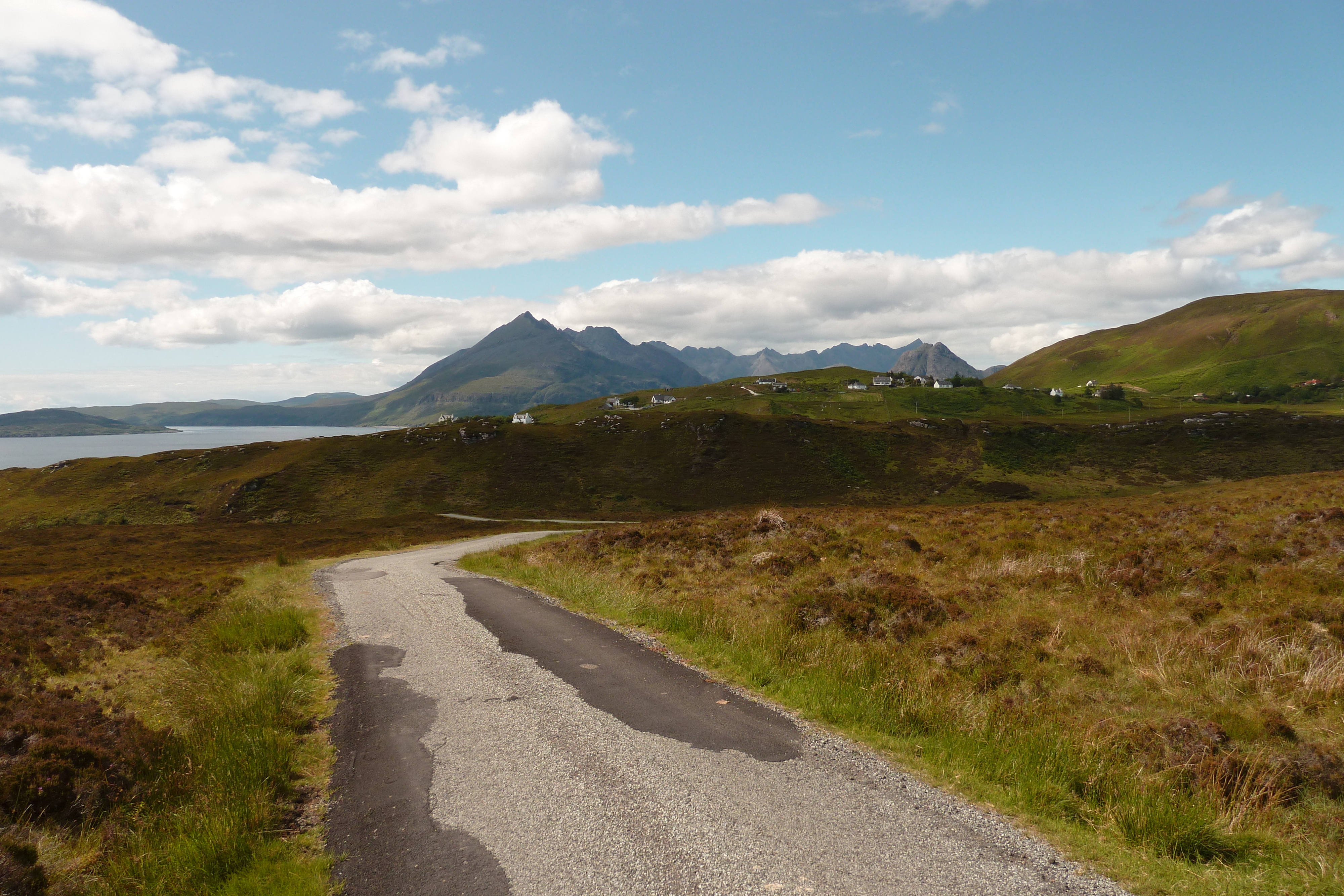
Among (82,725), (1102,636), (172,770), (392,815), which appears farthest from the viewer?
(1102,636)

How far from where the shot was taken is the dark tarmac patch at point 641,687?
9.27 metres

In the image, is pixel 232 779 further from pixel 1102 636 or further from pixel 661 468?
pixel 661 468

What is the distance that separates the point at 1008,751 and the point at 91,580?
42.9 metres

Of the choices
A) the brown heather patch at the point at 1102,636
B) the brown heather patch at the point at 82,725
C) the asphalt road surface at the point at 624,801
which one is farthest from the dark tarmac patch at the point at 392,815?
the brown heather patch at the point at 1102,636

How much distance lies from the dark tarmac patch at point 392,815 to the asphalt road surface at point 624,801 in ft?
0.09

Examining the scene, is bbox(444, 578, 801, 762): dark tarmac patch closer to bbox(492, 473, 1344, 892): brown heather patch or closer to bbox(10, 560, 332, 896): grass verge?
bbox(492, 473, 1344, 892): brown heather patch

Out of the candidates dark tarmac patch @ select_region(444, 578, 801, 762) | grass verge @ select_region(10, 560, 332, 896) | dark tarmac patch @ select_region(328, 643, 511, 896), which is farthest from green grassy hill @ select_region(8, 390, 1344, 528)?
dark tarmac patch @ select_region(328, 643, 511, 896)

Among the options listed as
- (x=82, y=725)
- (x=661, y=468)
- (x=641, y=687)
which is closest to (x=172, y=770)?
(x=82, y=725)

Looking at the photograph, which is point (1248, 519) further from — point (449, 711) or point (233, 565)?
point (233, 565)

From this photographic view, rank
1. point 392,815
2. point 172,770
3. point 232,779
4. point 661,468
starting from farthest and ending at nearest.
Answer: point 661,468
point 172,770
point 232,779
point 392,815

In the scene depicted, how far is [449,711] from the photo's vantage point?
10656 millimetres

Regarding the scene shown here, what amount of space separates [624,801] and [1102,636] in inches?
432

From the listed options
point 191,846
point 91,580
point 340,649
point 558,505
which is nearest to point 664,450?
point 558,505

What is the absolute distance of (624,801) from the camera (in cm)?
752
